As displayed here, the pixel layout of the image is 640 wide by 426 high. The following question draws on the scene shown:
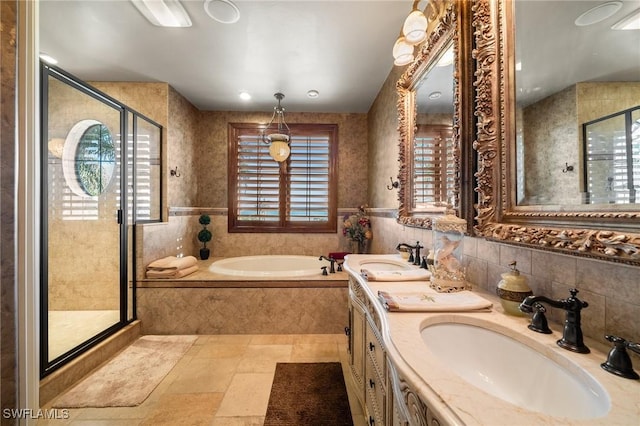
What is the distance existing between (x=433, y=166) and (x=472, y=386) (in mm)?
1269

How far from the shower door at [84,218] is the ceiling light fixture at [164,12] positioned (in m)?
0.74

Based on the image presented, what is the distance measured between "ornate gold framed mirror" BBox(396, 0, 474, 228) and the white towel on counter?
1.20 ft

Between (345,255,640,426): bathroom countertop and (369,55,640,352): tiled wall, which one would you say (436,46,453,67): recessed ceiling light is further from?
(345,255,640,426): bathroom countertop

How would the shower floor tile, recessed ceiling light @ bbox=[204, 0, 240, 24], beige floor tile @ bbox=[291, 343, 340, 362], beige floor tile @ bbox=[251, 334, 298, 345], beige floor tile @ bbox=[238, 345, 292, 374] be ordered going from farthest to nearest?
beige floor tile @ bbox=[251, 334, 298, 345] → beige floor tile @ bbox=[291, 343, 340, 362] → beige floor tile @ bbox=[238, 345, 292, 374] → the shower floor tile → recessed ceiling light @ bbox=[204, 0, 240, 24]

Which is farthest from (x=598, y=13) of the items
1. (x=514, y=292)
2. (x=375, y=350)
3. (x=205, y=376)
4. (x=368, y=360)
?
(x=205, y=376)

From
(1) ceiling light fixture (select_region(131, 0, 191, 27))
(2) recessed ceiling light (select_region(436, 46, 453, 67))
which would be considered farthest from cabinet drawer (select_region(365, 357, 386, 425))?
(1) ceiling light fixture (select_region(131, 0, 191, 27))

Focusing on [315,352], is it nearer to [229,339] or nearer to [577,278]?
[229,339]

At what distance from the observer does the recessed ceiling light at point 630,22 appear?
0.57 meters

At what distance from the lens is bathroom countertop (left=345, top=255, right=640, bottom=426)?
39 cm

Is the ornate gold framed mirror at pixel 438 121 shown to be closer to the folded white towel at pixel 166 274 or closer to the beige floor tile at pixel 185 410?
the beige floor tile at pixel 185 410

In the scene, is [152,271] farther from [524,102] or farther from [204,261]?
[524,102]

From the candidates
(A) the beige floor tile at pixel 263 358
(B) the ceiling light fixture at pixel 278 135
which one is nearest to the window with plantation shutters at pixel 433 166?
(A) the beige floor tile at pixel 263 358

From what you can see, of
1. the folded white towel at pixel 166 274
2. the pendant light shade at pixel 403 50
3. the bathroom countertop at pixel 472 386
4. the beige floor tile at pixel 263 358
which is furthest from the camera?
the folded white towel at pixel 166 274

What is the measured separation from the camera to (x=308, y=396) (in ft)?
5.08
